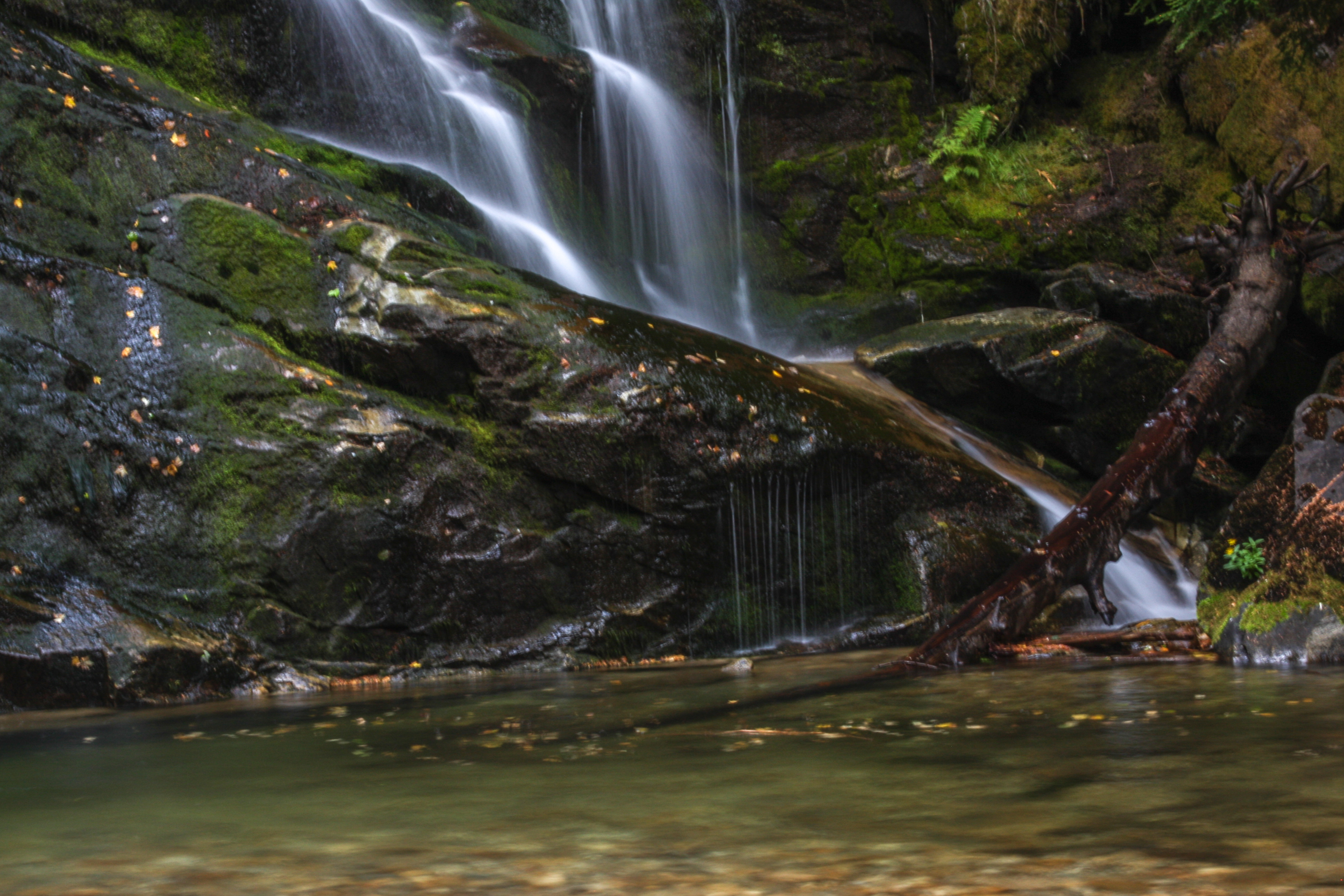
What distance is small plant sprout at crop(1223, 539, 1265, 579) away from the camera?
552 cm

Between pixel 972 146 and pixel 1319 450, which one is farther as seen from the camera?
pixel 972 146

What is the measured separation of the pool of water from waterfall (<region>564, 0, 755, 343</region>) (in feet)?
27.7

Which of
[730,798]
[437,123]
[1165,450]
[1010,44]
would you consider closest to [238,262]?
[437,123]

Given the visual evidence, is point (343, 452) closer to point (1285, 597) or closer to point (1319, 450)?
point (1285, 597)

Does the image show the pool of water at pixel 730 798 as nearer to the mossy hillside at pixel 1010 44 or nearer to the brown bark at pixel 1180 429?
the brown bark at pixel 1180 429

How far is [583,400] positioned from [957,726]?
3.76 meters

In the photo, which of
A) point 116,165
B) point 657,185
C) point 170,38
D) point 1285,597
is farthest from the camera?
point 657,185

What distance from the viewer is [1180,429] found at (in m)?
6.68

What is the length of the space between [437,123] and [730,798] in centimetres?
947

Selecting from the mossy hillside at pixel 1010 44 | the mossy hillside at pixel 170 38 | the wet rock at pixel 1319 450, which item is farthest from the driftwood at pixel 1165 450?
the mossy hillside at pixel 170 38

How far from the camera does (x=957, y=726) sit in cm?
328

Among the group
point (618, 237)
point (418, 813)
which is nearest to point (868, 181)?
point (618, 237)

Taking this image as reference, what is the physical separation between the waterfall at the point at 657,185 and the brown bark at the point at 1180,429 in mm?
5576

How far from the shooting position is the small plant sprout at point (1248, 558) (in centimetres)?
552
